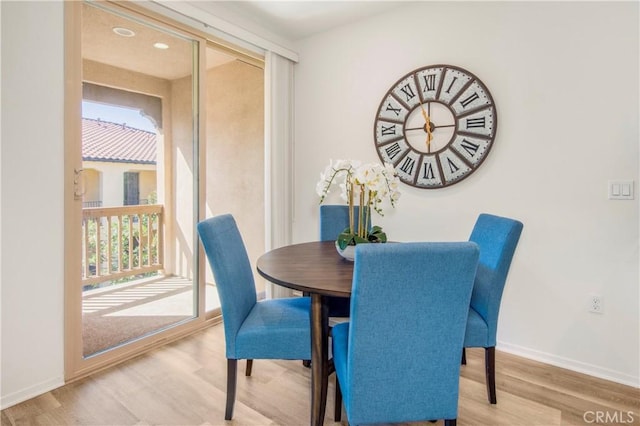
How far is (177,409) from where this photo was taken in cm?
181

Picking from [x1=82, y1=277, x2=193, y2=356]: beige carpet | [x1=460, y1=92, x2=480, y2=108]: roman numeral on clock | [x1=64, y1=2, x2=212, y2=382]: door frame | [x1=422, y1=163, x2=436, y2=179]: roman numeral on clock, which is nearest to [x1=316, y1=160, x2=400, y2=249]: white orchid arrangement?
[x1=422, y1=163, x2=436, y2=179]: roman numeral on clock

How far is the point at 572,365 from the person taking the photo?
2240 mm

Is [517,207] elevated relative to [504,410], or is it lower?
elevated

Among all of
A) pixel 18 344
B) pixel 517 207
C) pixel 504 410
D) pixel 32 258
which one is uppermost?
pixel 517 207

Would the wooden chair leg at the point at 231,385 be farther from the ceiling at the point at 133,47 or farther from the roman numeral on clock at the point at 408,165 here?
the ceiling at the point at 133,47

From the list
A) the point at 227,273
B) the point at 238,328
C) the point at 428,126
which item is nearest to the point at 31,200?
the point at 227,273

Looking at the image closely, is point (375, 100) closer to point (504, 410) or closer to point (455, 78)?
point (455, 78)

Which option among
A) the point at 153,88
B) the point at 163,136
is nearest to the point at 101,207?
the point at 163,136

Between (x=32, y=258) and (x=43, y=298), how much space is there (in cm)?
23

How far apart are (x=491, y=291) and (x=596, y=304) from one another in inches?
36.0

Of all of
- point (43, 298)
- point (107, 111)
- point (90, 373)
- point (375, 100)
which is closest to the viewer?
point (43, 298)
